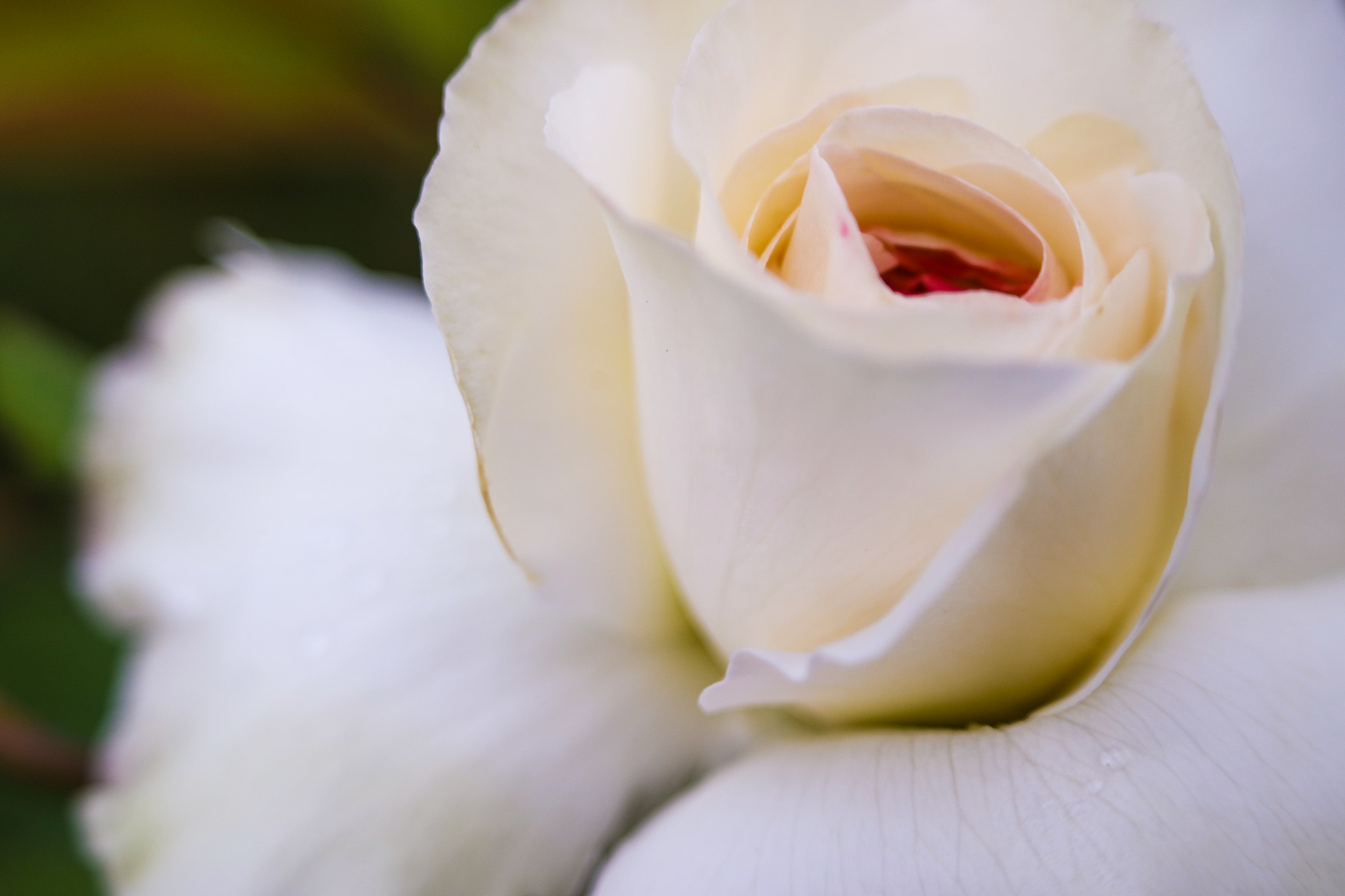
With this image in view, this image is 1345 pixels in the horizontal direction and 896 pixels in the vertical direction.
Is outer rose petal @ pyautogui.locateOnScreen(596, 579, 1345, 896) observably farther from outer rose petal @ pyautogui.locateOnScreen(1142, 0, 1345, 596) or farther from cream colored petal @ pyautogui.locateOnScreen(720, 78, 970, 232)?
cream colored petal @ pyautogui.locateOnScreen(720, 78, 970, 232)

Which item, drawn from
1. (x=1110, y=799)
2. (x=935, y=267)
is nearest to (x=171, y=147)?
(x=935, y=267)

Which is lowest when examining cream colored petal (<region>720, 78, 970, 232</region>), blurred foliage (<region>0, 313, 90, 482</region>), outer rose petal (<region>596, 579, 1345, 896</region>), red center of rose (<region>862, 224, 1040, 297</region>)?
blurred foliage (<region>0, 313, 90, 482</region>)

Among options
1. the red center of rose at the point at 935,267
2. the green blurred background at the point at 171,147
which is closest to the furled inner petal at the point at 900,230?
the red center of rose at the point at 935,267

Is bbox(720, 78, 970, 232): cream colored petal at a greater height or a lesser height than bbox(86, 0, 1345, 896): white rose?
greater

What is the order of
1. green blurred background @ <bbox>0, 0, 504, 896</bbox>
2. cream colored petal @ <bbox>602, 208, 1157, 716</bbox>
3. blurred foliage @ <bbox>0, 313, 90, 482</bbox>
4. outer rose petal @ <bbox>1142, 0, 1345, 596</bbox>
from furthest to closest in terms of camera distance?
green blurred background @ <bbox>0, 0, 504, 896</bbox> → blurred foliage @ <bbox>0, 313, 90, 482</bbox> → outer rose petal @ <bbox>1142, 0, 1345, 596</bbox> → cream colored petal @ <bbox>602, 208, 1157, 716</bbox>

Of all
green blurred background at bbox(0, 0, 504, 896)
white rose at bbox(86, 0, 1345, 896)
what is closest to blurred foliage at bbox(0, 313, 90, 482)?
green blurred background at bbox(0, 0, 504, 896)

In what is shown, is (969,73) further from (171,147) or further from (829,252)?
(171,147)

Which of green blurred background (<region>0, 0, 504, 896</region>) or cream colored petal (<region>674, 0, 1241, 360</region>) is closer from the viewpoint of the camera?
cream colored petal (<region>674, 0, 1241, 360</region>)
